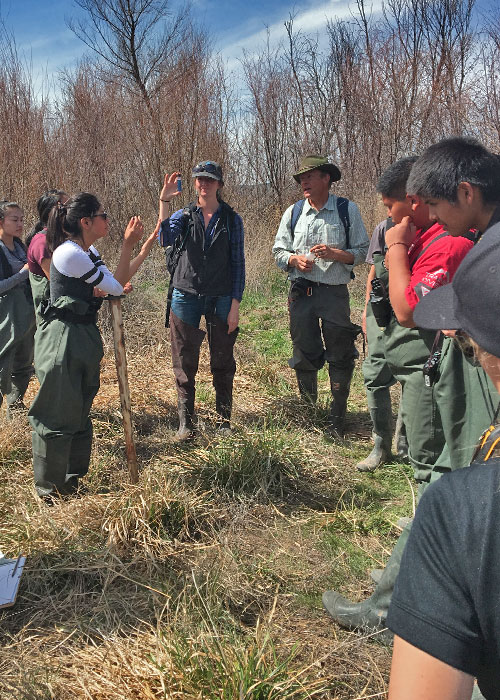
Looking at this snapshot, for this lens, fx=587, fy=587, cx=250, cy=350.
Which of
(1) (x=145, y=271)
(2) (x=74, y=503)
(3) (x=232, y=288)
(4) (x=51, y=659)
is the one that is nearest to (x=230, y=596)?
(4) (x=51, y=659)

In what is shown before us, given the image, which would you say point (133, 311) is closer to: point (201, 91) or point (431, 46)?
point (201, 91)

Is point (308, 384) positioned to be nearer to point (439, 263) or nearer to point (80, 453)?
point (80, 453)

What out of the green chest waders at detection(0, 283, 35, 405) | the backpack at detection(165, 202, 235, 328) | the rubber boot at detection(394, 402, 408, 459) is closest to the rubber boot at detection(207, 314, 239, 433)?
the backpack at detection(165, 202, 235, 328)

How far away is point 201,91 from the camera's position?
10289mm

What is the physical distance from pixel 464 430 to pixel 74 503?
2215 mm

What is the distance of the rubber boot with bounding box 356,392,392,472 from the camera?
4.17 meters

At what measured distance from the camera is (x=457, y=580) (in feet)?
2.84

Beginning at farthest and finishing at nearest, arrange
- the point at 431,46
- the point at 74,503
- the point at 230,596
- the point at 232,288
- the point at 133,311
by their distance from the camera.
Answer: the point at 431,46, the point at 133,311, the point at 232,288, the point at 74,503, the point at 230,596

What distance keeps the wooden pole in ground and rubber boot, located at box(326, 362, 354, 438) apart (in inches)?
73.6

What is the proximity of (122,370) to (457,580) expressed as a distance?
2673mm

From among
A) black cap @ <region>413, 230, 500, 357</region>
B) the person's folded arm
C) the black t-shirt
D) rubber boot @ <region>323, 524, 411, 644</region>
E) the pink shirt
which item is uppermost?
the pink shirt

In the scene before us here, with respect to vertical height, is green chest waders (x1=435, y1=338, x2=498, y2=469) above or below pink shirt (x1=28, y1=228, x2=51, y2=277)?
below

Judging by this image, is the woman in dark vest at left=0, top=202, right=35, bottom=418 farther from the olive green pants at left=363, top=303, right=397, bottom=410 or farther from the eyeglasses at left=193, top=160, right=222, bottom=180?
the olive green pants at left=363, top=303, right=397, bottom=410

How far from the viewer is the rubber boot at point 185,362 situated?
4684 mm
